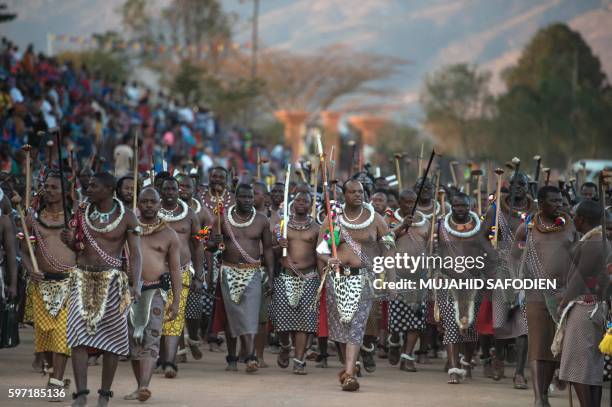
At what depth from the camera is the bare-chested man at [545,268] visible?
36.2ft

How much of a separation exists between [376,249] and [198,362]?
3.01m

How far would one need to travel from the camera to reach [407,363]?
47.8 ft

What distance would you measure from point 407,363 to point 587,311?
4.67 m

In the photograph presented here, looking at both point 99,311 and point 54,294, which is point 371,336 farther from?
point 99,311

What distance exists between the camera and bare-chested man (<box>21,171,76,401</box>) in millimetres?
11938

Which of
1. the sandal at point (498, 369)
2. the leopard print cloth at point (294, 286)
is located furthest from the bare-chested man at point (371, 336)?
the sandal at point (498, 369)

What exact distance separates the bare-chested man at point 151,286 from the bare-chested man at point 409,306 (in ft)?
10.7

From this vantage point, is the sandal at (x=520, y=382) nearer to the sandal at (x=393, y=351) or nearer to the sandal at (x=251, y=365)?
the sandal at (x=393, y=351)

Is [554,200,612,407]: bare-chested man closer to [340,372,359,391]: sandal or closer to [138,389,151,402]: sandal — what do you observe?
[340,372,359,391]: sandal

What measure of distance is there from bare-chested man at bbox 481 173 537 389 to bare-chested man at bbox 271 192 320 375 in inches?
72.9

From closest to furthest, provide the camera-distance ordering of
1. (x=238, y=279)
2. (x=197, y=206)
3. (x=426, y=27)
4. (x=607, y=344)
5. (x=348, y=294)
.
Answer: (x=607, y=344) < (x=348, y=294) < (x=238, y=279) < (x=197, y=206) < (x=426, y=27)

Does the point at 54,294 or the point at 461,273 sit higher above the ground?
the point at 461,273

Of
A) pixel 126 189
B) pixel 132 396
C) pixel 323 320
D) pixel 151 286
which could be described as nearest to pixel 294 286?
pixel 323 320

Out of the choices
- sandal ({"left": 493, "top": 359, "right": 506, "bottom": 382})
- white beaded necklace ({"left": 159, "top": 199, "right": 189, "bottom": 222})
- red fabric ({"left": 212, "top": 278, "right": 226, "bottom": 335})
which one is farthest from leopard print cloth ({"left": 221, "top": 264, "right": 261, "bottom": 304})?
sandal ({"left": 493, "top": 359, "right": 506, "bottom": 382})
